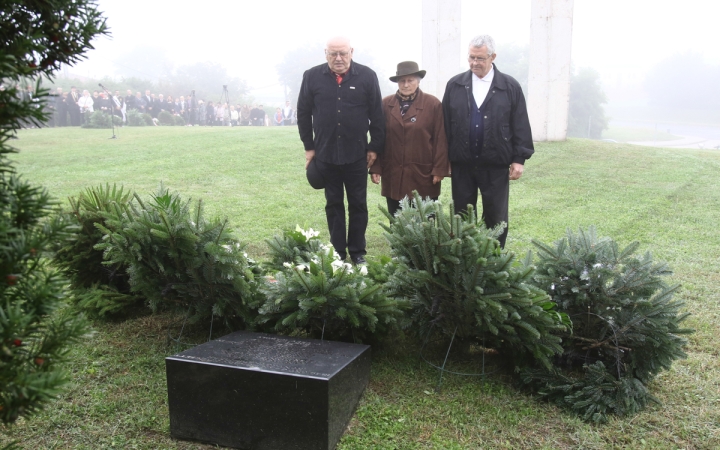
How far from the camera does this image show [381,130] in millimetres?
5906

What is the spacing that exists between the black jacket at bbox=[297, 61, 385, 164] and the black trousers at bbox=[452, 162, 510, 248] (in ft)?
2.83

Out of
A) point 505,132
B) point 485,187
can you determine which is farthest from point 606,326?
point 505,132

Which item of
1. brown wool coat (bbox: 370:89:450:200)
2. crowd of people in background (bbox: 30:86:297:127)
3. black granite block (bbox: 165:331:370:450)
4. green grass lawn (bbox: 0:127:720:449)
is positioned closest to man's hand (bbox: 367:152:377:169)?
brown wool coat (bbox: 370:89:450:200)

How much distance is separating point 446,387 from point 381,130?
2.87 m

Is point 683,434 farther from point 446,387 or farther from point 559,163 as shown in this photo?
point 559,163

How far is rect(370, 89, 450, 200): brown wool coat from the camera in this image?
227 inches

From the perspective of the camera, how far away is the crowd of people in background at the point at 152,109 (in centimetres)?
2634

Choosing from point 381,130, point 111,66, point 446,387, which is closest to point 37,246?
point 446,387

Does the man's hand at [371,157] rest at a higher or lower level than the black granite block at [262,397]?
higher

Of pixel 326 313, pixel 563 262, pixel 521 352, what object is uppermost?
pixel 563 262

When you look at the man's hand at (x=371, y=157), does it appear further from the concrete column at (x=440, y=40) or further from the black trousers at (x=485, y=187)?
the concrete column at (x=440, y=40)

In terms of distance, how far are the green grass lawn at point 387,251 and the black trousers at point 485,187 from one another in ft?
5.43

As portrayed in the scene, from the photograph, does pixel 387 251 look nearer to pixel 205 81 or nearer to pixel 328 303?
pixel 328 303

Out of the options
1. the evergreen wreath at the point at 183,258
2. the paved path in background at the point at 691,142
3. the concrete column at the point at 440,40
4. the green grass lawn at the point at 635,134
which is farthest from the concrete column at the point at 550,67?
the green grass lawn at the point at 635,134
